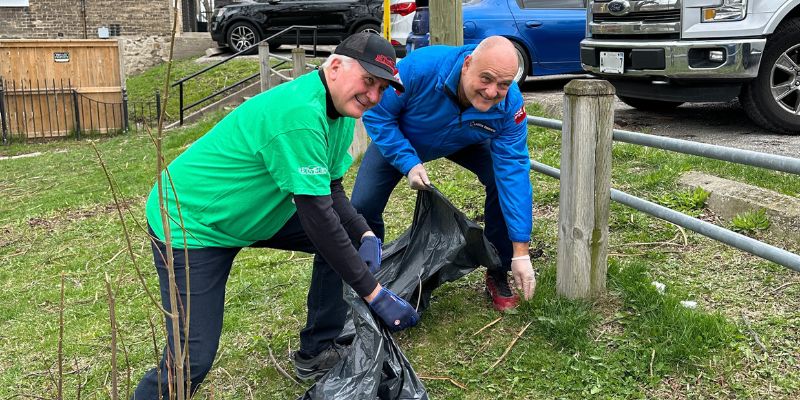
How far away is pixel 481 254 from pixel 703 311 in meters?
0.98

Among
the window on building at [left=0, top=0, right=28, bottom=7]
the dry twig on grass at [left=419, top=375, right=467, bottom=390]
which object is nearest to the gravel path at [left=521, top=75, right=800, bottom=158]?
the dry twig on grass at [left=419, top=375, right=467, bottom=390]

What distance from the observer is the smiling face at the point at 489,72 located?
311cm

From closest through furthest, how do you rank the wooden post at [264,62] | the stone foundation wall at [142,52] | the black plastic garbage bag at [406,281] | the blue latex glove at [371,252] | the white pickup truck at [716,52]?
1. the black plastic garbage bag at [406,281]
2. the blue latex glove at [371,252]
3. the white pickup truck at [716,52]
4. the wooden post at [264,62]
5. the stone foundation wall at [142,52]

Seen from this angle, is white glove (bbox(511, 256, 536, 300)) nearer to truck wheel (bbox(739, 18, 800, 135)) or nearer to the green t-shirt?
the green t-shirt

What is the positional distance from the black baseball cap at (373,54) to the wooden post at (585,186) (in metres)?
1.02

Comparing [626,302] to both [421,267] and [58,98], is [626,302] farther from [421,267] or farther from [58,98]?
[58,98]

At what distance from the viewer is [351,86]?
255 cm

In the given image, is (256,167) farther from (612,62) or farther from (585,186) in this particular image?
(612,62)

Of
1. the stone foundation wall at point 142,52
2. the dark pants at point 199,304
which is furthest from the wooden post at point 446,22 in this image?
the stone foundation wall at point 142,52

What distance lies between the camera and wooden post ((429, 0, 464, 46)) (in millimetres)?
5789

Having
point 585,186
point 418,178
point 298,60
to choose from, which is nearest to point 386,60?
point 418,178

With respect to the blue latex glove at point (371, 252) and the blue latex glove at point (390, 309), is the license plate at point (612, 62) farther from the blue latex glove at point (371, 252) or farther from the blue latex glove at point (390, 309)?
the blue latex glove at point (390, 309)

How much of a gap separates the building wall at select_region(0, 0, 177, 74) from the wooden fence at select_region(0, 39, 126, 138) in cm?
604

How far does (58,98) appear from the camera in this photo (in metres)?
13.6
